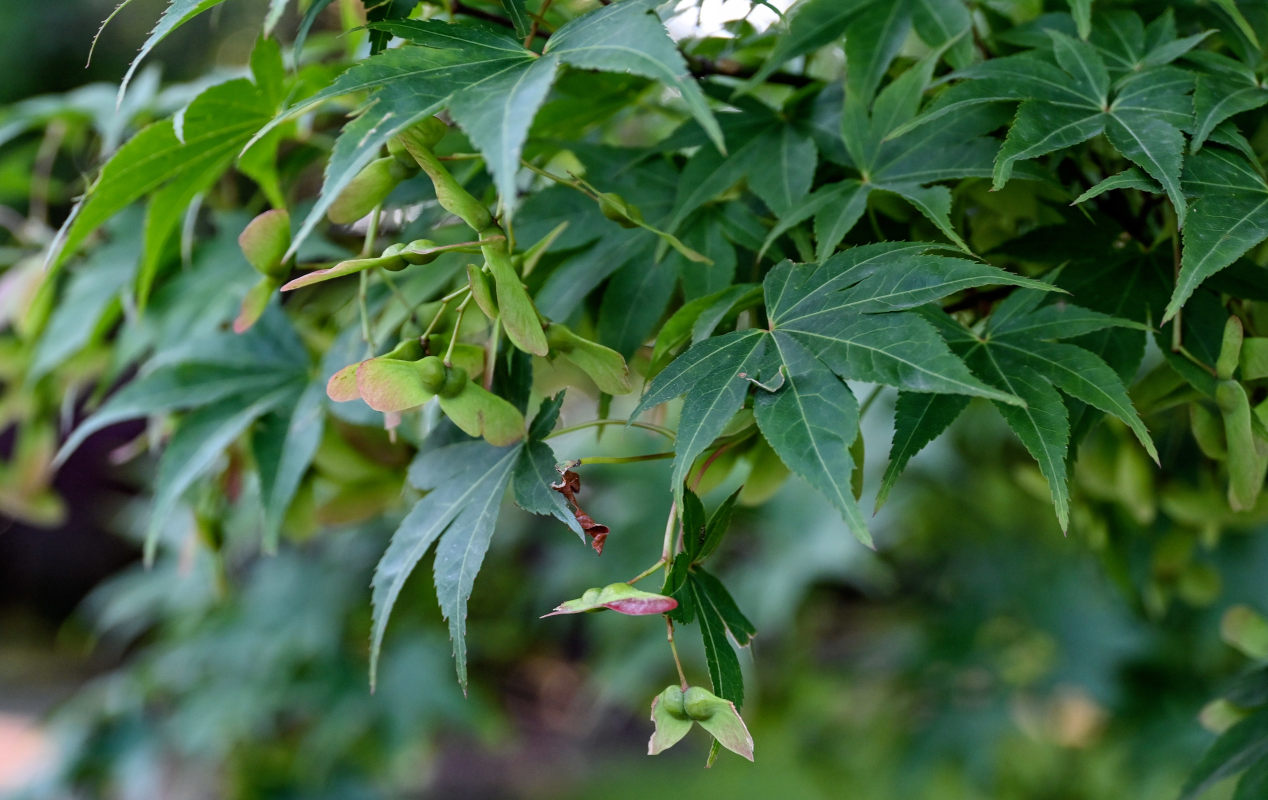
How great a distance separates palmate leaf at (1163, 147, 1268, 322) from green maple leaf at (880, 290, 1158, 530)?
0.03 meters

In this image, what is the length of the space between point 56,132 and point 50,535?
370cm

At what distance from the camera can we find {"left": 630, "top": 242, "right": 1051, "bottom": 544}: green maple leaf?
31 cm

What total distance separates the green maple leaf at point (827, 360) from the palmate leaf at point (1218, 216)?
2.0 inches

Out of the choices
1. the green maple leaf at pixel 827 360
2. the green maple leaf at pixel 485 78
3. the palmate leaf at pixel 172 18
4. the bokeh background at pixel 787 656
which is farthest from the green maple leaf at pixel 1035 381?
the bokeh background at pixel 787 656

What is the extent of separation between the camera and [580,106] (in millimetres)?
510

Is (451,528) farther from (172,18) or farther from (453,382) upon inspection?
(172,18)

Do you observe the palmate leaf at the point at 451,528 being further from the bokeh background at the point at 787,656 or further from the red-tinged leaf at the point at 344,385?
the bokeh background at the point at 787,656

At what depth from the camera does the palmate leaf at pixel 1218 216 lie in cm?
32

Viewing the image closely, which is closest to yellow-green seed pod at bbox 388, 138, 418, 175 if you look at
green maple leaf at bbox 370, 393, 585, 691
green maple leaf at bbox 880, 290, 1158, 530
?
green maple leaf at bbox 370, 393, 585, 691

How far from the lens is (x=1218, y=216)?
333mm

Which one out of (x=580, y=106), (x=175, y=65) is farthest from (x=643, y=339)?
(x=175, y=65)

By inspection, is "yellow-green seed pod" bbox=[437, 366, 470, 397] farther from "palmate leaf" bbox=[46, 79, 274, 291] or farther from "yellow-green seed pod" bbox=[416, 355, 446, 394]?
"palmate leaf" bbox=[46, 79, 274, 291]

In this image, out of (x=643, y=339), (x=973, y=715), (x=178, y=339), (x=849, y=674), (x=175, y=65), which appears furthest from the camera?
(x=175, y=65)

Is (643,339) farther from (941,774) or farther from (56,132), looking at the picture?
(941,774)
